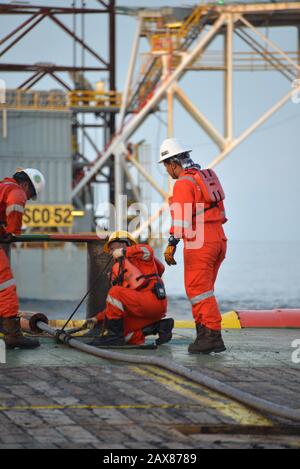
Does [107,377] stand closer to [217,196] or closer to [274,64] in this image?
[217,196]

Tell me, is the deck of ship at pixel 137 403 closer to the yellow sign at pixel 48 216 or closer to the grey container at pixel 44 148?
the yellow sign at pixel 48 216

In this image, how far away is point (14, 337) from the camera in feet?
31.6

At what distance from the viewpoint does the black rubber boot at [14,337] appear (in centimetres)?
962

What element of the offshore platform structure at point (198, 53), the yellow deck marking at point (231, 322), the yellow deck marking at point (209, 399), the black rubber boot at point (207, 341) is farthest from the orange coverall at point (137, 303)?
the offshore platform structure at point (198, 53)

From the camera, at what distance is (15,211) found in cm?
964

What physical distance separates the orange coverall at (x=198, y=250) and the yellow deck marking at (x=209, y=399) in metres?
1.23

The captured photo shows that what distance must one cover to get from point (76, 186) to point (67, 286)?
5388mm

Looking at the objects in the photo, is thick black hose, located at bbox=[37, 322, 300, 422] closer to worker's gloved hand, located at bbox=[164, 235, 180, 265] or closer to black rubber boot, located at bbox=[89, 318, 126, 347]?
black rubber boot, located at bbox=[89, 318, 126, 347]

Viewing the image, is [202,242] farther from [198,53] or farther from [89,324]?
[198,53]

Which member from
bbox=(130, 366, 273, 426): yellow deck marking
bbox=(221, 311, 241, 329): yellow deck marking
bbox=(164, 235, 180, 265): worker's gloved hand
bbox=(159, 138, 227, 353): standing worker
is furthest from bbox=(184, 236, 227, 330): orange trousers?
bbox=(221, 311, 241, 329): yellow deck marking

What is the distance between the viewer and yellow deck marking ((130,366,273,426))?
21.3ft

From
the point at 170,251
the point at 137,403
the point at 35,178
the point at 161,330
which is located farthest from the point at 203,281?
the point at 137,403

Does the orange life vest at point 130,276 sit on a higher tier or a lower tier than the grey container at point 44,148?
lower

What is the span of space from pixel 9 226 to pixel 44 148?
39863 millimetres
